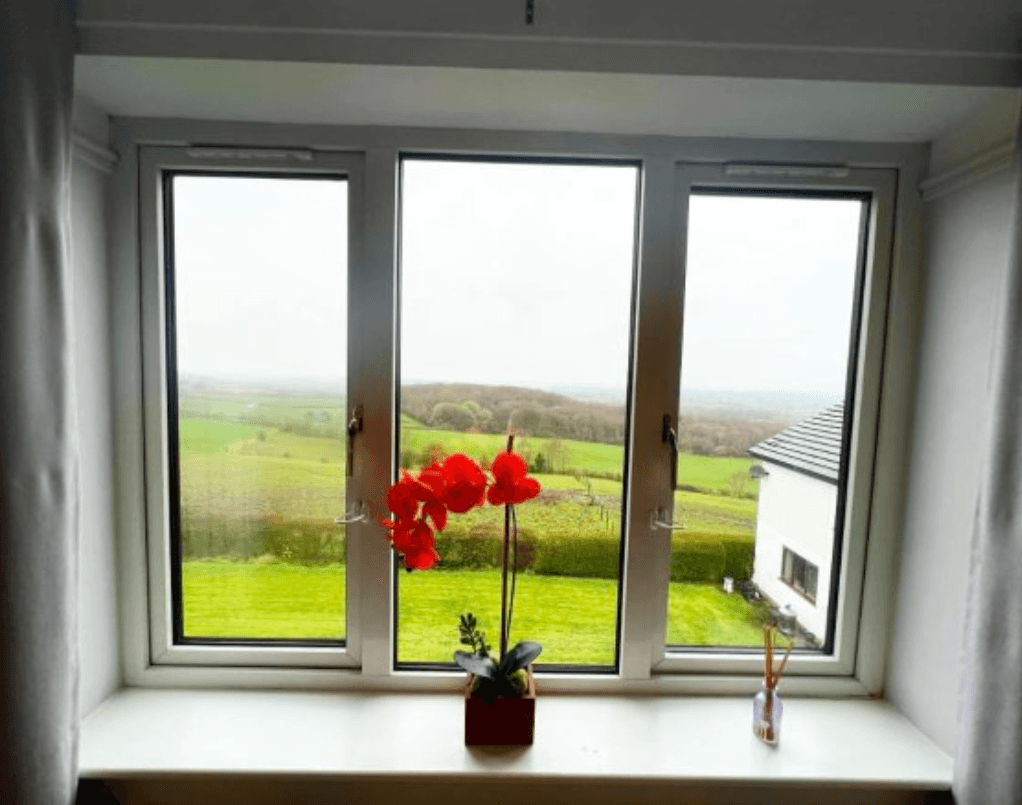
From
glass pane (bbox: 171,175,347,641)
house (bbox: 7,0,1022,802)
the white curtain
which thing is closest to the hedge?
glass pane (bbox: 171,175,347,641)

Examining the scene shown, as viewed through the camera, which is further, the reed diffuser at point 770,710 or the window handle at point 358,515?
the window handle at point 358,515

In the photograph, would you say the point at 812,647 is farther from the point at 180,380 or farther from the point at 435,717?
the point at 180,380

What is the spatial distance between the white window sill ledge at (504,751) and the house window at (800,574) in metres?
0.25

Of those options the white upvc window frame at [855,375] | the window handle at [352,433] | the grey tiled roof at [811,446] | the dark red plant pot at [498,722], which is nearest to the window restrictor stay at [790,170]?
the white upvc window frame at [855,375]

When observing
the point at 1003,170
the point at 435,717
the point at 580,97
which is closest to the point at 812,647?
the point at 435,717

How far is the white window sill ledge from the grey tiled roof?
0.56m

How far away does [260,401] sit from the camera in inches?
47.8

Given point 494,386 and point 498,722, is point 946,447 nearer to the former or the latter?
point 494,386

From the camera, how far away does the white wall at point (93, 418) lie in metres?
1.06

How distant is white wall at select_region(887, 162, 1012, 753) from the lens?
1.01m

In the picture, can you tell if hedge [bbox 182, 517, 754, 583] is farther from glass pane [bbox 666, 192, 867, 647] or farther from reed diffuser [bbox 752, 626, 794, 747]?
reed diffuser [bbox 752, 626, 794, 747]

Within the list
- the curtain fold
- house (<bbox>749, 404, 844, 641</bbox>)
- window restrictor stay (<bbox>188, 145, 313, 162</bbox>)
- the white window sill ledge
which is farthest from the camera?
house (<bbox>749, 404, 844, 641</bbox>)

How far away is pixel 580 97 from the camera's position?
0.99m

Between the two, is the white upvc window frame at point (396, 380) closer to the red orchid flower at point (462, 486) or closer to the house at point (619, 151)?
the house at point (619, 151)
